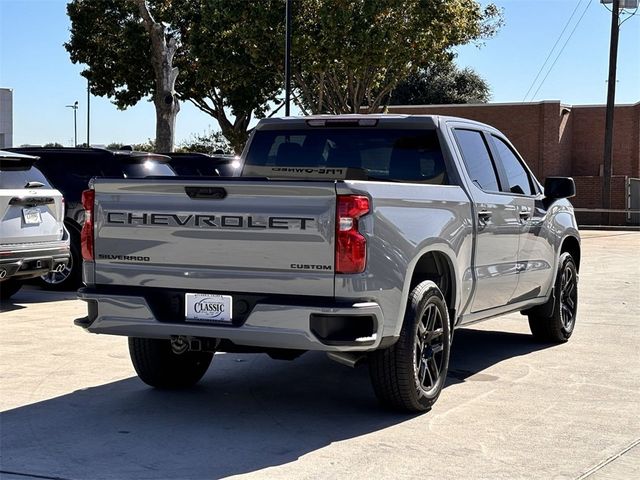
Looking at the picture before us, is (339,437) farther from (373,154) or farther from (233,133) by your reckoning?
(233,133)

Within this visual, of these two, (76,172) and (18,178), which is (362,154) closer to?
(18,178)

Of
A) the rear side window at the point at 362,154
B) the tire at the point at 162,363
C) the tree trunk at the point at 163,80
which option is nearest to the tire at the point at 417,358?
the rear side window at the point at 362,154

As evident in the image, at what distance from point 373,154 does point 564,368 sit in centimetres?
252

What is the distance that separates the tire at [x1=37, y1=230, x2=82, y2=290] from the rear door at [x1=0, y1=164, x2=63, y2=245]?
1704 mm

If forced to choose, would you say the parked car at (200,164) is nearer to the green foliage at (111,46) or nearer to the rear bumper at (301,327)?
the rear bumper at (301,327)

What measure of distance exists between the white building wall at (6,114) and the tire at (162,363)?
61.4 m

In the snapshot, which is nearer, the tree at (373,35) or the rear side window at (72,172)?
the rear side window at (72,172)

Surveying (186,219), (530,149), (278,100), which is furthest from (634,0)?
(186,219)

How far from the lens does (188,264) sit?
6.45 m

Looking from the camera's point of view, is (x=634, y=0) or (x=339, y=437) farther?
(x=634, y=0)

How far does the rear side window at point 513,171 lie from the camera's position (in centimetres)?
893

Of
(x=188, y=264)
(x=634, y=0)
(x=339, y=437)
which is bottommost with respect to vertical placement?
(x=339, y=437)

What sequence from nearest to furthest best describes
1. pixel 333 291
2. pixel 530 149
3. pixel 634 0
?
pixel 333 291
pixel 634 0
pixel 530 149

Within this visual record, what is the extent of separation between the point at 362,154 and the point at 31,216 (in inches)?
197
